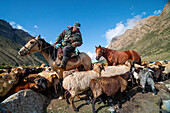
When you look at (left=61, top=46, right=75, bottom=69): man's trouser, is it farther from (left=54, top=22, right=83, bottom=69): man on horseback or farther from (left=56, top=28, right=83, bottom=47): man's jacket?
(left=56, top=28, right=83, bottom=47): man's jacket

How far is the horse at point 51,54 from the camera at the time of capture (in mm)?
6177

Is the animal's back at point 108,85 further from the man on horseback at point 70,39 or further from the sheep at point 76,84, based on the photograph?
the man on horseback at point 70,39

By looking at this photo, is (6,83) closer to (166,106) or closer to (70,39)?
(70,39)

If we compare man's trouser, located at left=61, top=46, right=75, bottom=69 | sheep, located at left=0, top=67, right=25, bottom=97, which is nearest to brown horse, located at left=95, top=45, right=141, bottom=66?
man's trouser, located at left=61, top=46, right=75, bottom=69

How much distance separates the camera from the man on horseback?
616 centimetres

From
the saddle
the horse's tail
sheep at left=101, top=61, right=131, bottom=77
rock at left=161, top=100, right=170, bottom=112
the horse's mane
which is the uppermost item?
the horse's mane

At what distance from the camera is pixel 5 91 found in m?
5.01

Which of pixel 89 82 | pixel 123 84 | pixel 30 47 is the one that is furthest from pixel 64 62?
pixel 123 84

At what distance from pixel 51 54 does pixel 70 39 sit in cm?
178

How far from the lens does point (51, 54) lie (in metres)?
6.61

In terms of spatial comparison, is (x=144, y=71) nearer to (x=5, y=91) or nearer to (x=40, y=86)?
(x=40, y=86)

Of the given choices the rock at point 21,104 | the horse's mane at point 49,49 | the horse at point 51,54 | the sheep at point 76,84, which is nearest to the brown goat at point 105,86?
the sheep at point 76,84

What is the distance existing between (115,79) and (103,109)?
4.89 feet

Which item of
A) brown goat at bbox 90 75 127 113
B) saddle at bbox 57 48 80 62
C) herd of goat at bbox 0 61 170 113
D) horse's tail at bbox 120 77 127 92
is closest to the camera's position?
brown goat at bbox 90 75 127 113
